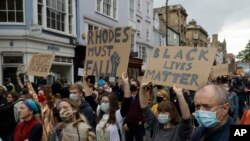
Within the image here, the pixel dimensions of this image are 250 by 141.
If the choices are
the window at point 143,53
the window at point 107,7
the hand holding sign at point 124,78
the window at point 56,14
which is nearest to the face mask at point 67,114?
the hand holding sign at point 124,78

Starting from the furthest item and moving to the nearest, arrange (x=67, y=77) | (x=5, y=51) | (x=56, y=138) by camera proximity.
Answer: (x=67, y=77) → (x=5, y=51) → (x=56, y=138)

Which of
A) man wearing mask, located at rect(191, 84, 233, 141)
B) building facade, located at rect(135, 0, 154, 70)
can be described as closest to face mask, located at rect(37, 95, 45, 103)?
man wearing mask, located at rect(191, 84, 233, 141)

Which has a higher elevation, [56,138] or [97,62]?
[97,62]

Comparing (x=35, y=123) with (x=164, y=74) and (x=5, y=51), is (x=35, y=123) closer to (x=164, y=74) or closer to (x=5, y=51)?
(x=164, y=74)

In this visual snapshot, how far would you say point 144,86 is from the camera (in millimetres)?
4992

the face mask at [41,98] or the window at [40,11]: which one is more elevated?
the window at [40,11]

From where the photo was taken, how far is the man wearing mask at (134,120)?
7762 millimetres

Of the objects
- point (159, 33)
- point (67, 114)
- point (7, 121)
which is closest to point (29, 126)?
point (67, 114)

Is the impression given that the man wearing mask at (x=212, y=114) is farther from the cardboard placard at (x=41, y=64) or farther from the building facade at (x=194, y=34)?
the building facade at (x=194, y=34)

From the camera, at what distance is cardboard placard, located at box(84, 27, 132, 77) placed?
250 inches

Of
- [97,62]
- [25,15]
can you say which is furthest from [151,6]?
[97,62]

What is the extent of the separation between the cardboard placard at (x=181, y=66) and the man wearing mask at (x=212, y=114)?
1.62 m

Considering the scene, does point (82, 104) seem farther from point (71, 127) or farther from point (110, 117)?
point (71, 127)

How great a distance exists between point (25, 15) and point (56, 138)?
47.1 feet
